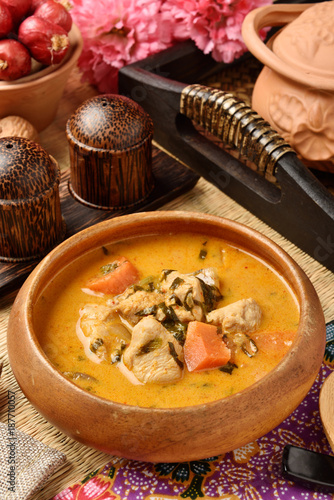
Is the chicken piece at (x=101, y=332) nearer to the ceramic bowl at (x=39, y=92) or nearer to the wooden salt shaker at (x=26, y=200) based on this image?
the wooden salt shaker at (x=26, y=200)

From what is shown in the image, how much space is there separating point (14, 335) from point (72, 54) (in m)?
1.08

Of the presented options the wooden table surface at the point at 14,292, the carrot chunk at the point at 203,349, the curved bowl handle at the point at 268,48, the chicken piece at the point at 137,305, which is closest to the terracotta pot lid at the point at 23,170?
the wooden table surface at the point at 14,292

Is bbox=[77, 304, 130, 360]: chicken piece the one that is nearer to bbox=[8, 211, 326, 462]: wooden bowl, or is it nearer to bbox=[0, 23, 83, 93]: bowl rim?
bbox=[8, 211, 326, 462]: wooden bowl

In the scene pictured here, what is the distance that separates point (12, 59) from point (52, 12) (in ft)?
0.72

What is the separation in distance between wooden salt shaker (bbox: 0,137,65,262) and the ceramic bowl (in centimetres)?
34

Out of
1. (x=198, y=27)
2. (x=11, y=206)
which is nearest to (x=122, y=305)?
(x=11, y=206)

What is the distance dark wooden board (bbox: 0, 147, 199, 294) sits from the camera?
4.88ft

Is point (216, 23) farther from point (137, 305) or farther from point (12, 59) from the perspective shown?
point (137, 305)

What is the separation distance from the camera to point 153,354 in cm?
114

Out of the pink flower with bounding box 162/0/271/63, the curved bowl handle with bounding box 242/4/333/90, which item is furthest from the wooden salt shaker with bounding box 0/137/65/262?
the pink flower with bounding box 162/0/271/63

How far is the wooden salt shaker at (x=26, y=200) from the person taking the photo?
4.66 feet

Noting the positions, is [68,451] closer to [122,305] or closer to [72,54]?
[122,305]

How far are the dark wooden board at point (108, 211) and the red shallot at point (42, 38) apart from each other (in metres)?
0.35

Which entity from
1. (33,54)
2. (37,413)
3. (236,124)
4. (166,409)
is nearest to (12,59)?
(33,54)
